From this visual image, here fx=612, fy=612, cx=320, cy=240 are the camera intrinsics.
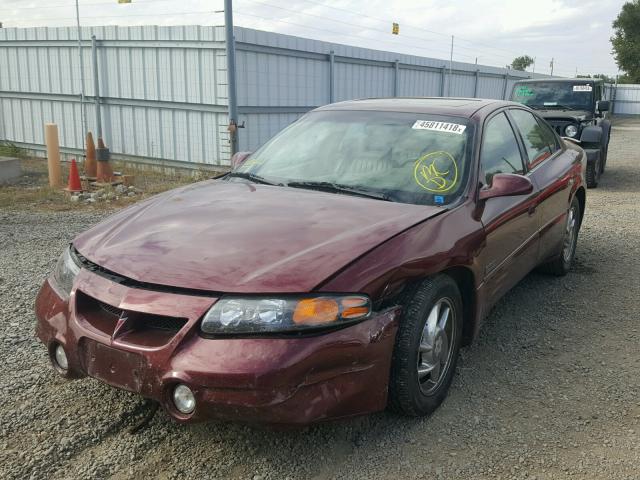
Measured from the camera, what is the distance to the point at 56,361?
272 centimetres

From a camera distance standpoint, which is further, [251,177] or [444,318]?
[251,177]

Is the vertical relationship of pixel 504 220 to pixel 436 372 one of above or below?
above

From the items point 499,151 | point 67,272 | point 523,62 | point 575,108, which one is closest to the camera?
point 67,272

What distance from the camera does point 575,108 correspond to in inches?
432

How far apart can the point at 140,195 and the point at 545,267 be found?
6.54 meters

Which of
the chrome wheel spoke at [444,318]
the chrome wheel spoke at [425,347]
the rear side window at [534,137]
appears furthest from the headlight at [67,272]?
the rear side window at [534,137]

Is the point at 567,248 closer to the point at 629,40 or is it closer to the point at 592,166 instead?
the point at 592,166

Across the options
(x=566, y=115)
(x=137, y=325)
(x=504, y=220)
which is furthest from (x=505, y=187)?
(x=566, y=115)

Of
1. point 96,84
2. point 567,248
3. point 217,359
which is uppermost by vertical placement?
point 96,84

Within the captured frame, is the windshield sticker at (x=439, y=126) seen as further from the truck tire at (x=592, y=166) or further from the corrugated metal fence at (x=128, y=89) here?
the corrugated metal fence at (x=128, y=89)

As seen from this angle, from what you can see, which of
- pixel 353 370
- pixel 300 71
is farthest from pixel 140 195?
pixel 353 370

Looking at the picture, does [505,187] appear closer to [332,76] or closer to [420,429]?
[420,429]

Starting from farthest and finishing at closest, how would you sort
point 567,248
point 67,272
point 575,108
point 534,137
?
point 575,108 → point 567,248 → point 534,137 → point 67,272

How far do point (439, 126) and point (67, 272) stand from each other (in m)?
2.24
